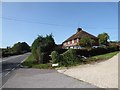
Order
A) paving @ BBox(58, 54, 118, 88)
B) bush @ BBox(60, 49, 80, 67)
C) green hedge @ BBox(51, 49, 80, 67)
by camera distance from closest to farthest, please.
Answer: paving @ BBox(58, 54, 118, 88) < bush @ BBox(60, 49, 80, 67) < green hedge @ BBox(51, 49, 80, 67)

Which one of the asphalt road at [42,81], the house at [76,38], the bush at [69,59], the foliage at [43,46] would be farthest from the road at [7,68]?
the house at [76,38]

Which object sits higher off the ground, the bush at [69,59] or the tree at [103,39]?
the tree at [103,39]

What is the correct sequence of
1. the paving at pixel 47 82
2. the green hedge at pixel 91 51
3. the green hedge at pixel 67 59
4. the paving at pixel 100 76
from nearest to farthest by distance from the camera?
the paving at pixel 100 76
the paving at pixel 47 82
the green hedge at pixel 67 59
the green hedge at pixel 91 51

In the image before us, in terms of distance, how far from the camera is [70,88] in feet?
36.9

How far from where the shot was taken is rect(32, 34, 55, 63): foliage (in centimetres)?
3269

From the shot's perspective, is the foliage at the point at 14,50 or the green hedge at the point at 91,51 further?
the foliage at the point at 14,50

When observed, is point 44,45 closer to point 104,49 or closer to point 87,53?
point 87,53

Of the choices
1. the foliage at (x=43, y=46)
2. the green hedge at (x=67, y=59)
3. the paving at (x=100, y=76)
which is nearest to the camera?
the paving at (x=100, y=76)

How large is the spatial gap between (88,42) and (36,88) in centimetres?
4068

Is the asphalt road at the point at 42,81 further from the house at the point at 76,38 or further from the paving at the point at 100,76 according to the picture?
the house at the point at 76,38

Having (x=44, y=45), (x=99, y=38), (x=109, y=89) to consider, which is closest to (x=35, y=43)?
(x=44, y=45)

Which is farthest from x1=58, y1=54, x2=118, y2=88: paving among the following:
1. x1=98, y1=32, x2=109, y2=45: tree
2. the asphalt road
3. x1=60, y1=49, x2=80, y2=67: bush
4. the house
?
x1=98, y1=32, x2=109, y2=45: tree

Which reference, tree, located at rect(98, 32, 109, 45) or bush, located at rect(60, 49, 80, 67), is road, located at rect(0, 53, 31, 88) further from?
tree, located at rect(98, 32, 109, 45)

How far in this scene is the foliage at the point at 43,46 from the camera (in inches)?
1287
